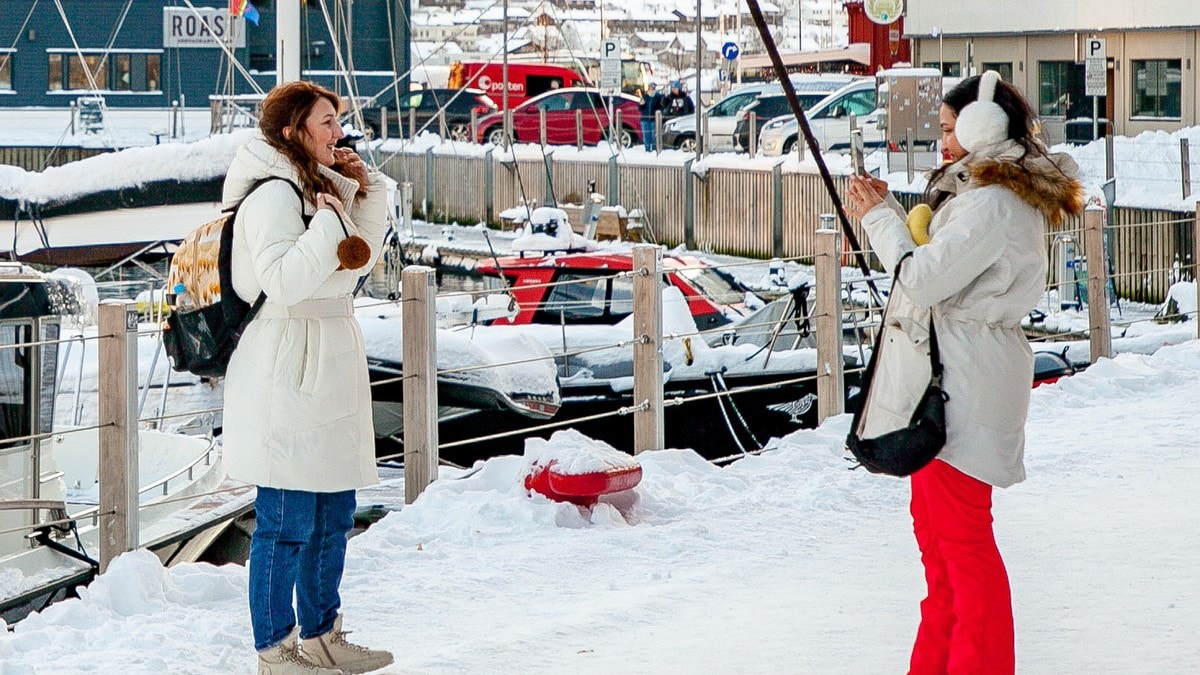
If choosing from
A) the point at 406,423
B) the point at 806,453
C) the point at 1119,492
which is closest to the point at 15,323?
the point at 406,423

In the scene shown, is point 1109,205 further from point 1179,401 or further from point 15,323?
point 15,323

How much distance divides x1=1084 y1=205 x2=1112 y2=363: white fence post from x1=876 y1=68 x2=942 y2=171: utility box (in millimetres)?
11088

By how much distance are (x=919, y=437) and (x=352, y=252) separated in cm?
155

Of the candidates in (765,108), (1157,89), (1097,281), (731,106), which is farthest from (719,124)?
(1097,281)

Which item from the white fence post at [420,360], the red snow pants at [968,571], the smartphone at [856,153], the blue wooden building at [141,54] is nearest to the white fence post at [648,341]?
the white fence post at [420,360]

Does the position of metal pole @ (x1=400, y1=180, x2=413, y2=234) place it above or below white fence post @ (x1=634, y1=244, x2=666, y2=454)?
above

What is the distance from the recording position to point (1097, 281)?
36.7 feet

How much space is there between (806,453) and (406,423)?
2.02 meters

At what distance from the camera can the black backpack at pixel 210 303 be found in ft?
15.7

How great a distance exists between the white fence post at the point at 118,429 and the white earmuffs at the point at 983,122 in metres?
3.03

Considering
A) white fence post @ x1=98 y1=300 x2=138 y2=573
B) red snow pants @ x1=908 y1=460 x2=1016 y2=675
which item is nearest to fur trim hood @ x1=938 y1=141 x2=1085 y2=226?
red snow pants @ x1=908 y1=460 x2=1016 y2=675

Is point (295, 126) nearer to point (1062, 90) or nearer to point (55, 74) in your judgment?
point (1062, 90)

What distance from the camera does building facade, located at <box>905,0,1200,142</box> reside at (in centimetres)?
3212

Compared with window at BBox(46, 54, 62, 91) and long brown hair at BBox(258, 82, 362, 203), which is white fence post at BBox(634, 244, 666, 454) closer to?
long brown hair at BBox(258, 82, 362, 203)
